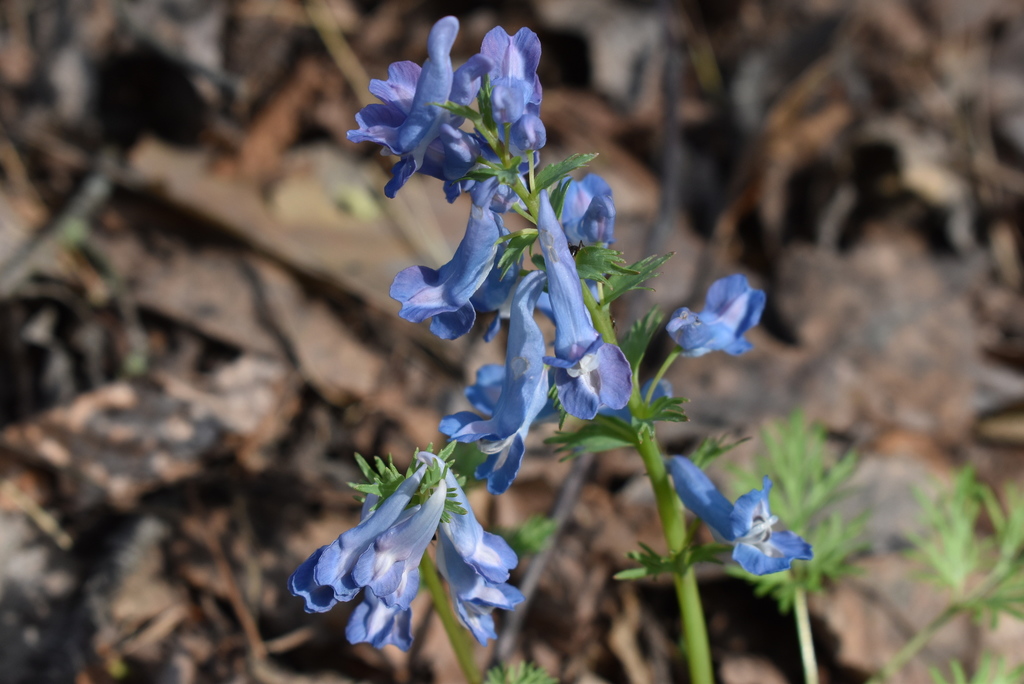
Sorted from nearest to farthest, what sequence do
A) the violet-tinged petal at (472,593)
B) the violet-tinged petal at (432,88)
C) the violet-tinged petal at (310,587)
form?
the violet-tinged petal at (432,88) < the violet-tinged petal at (310,587) < the violet-tinged petal at (472,593)

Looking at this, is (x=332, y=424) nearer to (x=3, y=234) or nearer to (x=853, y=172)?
(x=3, y=234)

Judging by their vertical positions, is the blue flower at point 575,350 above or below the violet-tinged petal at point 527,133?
below

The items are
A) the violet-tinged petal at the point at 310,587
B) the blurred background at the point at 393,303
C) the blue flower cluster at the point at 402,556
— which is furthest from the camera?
the blurred background at the point at 393,303

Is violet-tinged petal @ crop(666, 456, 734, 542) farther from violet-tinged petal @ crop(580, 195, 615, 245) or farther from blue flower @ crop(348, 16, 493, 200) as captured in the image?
blue flower @ crop(348, 16, 493, 200)

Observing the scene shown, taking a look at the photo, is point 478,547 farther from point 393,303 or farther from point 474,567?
point 393,303

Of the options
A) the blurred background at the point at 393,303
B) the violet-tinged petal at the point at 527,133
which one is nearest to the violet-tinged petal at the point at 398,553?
the violet-tinged petal at the point at 527,133

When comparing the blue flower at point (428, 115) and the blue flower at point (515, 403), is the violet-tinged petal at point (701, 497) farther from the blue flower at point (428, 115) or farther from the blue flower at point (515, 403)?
the blue flower at point (428, 115)

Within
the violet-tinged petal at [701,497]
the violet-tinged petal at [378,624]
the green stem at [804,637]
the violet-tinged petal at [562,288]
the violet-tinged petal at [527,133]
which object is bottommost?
the violet-tinged petal at [378,624]

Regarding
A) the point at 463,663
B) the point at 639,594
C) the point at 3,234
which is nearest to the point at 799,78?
the point at 639,594

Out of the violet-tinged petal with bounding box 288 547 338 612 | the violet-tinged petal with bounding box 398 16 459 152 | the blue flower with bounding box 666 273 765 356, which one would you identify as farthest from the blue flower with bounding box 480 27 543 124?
the violet-tinged petal with bounding box 288 547 338 612
